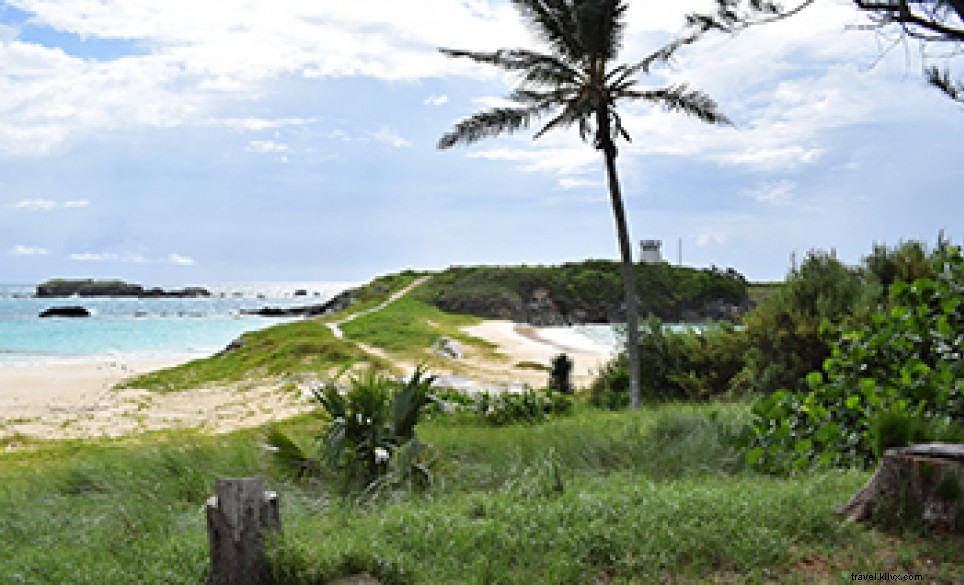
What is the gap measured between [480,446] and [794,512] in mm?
3019

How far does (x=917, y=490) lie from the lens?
4504mm

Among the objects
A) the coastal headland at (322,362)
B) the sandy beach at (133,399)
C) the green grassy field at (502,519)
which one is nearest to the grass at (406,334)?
the coastal headland at (322,362)

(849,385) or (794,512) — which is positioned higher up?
(849,385)

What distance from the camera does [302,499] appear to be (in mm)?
5473

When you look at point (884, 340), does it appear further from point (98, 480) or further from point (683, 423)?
point (98, 480)

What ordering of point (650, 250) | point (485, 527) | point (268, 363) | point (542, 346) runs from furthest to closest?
point (650, 250) < point (542, 346) < point (268, 363) < point (485, 527)

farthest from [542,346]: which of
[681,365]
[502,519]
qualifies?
[502,519]

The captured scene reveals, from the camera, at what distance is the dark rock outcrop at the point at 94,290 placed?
415 feet

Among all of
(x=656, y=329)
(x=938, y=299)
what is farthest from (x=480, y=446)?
(x=656, y=329)

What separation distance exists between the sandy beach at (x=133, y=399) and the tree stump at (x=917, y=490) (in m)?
9.21

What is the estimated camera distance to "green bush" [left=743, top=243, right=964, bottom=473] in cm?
574

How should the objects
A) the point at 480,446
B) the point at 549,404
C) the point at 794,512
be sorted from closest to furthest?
the point at 794,512 → the point at 480,446 → the point at 549,404

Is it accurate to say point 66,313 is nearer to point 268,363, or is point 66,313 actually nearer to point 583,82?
point 268,363

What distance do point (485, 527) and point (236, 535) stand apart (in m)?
1.31
